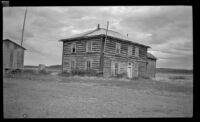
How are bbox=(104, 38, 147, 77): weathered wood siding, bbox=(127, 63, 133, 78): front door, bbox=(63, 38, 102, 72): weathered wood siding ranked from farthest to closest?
bbox=(104, 38, 147, 77): weathered wood siding, bbox=(127, 63, 133, 78): front door, bbox=(63, 38, 102, 72): weathered wood siding

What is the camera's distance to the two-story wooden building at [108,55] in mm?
11172

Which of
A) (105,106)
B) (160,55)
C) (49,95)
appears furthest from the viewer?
(160,55)

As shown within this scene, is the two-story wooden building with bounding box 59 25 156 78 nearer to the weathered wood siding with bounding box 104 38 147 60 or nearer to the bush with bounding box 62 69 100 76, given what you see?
the weathered wood siding with bounding box 104 38 147 60

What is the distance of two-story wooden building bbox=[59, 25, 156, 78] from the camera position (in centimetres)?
1117

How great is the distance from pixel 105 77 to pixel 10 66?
6016 mm

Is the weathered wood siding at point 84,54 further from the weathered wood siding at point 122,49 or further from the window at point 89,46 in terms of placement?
the weathered wood siding at point 122,49

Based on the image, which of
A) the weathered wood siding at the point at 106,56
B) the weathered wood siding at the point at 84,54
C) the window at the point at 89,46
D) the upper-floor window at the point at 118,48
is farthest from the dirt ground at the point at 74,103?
the upper-floor window at the point at 118,48

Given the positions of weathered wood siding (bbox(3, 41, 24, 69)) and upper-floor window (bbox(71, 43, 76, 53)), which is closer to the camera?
weathered wood siding (bbox(3, 41, 24, 69))

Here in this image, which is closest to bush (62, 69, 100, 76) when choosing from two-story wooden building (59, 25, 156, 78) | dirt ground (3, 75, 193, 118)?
two-story wooden building (59, 25, 156, 78)

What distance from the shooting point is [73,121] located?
495cm

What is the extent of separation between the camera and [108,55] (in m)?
12.0

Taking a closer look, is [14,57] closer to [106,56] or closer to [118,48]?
[106,56]

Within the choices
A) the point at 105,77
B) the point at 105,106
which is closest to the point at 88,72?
the point at 105,77
